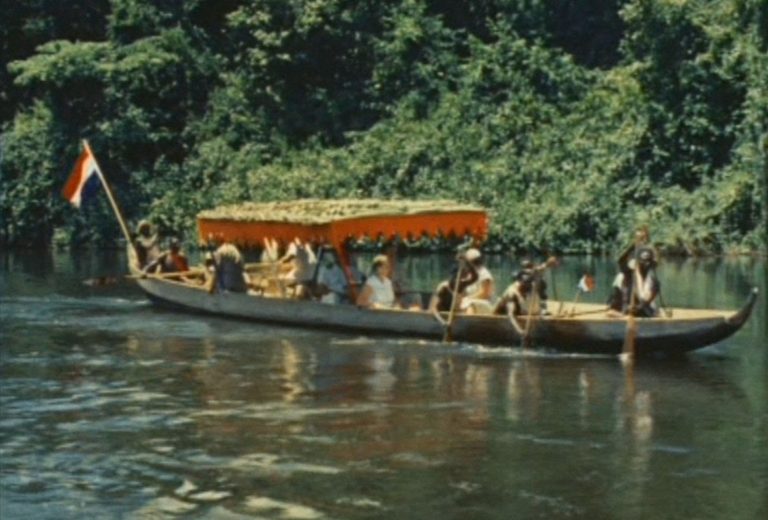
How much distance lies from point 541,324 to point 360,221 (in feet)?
14.6

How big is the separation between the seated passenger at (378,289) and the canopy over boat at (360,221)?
55cm

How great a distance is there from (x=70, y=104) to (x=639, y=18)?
2054cm

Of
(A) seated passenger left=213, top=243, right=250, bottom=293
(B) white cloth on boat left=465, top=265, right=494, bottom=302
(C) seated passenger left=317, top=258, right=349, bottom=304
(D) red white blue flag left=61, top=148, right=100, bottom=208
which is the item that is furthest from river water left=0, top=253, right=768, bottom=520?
(D) red white blue flag left=61, top=148, right=100, bottom=208

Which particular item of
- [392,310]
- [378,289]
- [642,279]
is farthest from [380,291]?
[642,279]

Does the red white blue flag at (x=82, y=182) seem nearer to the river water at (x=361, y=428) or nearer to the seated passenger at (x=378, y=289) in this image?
the river water at (x=361, y=428)

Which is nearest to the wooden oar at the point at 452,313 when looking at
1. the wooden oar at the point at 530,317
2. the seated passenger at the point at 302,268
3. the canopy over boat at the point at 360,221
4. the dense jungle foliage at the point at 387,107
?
the wooden oar at the point at 530,317

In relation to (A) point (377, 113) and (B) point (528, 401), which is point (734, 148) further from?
(B) point (528, 401)

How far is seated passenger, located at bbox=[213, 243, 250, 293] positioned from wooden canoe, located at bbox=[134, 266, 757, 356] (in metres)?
0.60

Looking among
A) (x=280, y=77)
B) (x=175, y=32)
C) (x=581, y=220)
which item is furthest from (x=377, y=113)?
(x=581, y=220)

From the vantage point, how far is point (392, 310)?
30.0m

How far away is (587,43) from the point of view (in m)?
63.4

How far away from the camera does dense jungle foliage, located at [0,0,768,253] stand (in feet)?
171

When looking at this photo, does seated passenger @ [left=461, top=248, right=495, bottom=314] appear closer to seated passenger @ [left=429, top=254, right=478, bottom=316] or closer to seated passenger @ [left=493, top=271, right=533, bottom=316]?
seated passenger @ [left=429, top=254, right=478, bottom=316]

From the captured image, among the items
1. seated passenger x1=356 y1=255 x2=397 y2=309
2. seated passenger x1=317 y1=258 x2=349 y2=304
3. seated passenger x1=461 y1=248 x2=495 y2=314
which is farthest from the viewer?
seated passenger x1=317 y1=258 x2=349 y2=304
